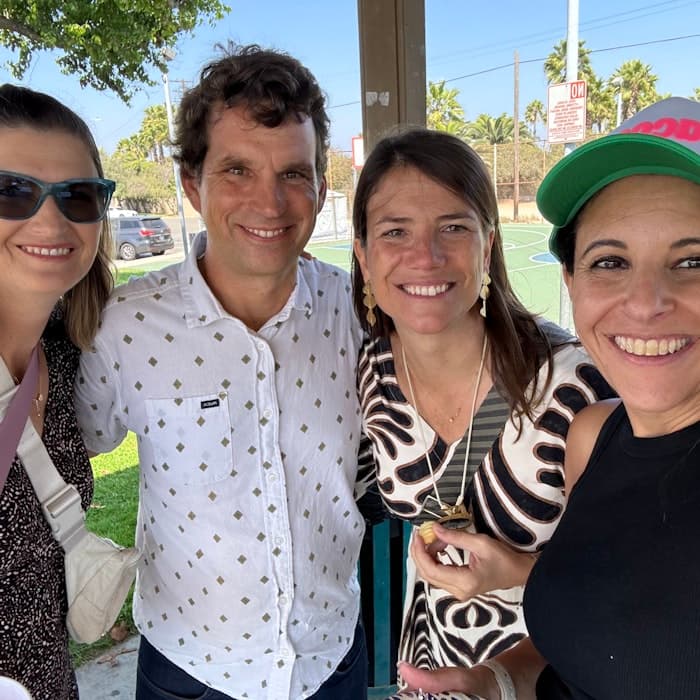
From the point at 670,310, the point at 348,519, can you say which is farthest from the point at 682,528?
the point at 348,519

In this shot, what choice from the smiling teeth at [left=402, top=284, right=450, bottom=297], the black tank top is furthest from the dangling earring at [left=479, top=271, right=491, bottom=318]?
the black tank top

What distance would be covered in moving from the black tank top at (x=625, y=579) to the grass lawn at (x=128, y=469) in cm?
217

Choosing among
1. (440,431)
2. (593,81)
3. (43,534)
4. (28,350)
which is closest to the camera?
(43,534)

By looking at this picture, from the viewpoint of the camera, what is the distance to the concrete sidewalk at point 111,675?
10.1ft

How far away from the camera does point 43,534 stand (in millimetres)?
1478

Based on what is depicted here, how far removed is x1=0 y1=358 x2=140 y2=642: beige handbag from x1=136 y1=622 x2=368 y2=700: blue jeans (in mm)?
324

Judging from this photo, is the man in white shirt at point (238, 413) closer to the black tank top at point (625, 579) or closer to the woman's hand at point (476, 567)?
the woman's hand at point (476, 567)

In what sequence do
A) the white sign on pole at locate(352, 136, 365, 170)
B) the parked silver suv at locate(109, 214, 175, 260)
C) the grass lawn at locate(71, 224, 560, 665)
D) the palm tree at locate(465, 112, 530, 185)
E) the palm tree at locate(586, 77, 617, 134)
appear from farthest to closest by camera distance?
the parked silver suv at locate(109, 214, 175, 260), the palm tree at locate(586, 77, 617, 134), the grass lawn at locate(71, 224, 560, 665), the palm tree at locate(465, 112, 530, 185), the white sign on pole at locate(352, 136, 365, 170)

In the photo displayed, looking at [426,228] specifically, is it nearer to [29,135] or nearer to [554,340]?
[554,340]

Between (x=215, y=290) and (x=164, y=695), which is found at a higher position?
(x=215, y=290)

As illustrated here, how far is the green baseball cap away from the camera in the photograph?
99 cm

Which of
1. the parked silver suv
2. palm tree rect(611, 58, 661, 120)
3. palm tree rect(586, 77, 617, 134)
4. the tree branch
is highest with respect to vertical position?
palm tree rect(611, 58, 661, 120)

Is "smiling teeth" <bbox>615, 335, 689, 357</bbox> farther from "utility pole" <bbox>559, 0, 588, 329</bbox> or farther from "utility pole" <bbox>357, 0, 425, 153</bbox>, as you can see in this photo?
"utility pole" <bbox>559, 0, 588, 329</bbox>

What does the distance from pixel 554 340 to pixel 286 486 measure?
0.86 metres
